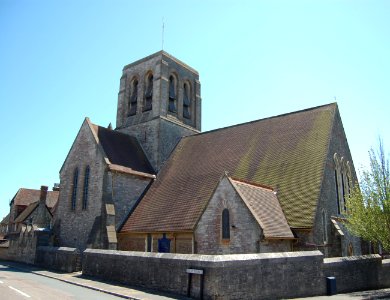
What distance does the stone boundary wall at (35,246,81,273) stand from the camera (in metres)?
20.2

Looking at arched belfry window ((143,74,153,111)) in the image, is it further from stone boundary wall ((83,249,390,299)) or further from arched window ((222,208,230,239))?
arched window ((222,208,230,239))

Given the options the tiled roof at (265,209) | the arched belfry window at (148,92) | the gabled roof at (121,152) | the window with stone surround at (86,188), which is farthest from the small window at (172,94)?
the tiled roof at (265,209)

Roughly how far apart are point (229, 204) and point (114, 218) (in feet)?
30.2

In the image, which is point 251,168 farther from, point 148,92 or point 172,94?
point 148,92

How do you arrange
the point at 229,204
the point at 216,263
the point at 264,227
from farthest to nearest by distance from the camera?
the point at 229,204 < the point at 264,227 < the point at 216,263

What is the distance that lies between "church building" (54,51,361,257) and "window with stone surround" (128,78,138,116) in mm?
116

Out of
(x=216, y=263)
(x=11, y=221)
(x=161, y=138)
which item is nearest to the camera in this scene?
(x=216, y=263)

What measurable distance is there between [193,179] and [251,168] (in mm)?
3765

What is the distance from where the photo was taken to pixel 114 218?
21922mm

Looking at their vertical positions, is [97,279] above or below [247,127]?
below

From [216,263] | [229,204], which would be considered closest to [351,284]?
[229,204]

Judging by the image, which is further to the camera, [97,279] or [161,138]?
[161,138]

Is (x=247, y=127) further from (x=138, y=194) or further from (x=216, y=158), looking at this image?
(x=138, y=194)

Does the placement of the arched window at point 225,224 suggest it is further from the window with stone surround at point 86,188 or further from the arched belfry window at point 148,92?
the arched belfry window at point 148,92
